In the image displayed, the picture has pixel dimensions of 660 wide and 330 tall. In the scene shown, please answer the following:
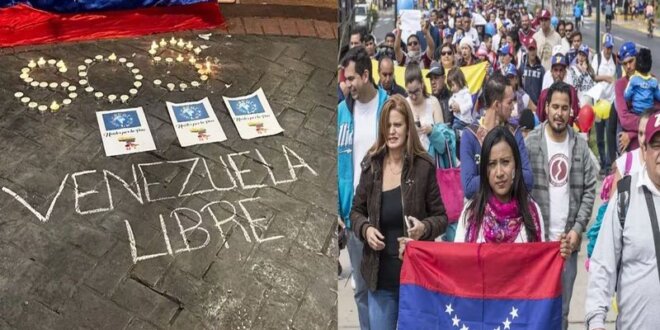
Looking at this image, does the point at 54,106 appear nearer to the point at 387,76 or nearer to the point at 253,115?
the point at 253,115

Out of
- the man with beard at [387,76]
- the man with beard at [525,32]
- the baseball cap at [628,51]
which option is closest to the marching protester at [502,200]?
the man with beard at [387,76]

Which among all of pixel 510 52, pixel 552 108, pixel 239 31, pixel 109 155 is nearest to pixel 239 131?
pixel 109 155

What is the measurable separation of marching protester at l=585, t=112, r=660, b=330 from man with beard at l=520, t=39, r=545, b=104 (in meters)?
3.26

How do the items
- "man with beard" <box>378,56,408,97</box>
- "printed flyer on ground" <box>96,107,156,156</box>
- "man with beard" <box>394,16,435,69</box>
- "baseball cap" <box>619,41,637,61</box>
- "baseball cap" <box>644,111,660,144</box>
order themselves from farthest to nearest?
"man with beard" <box>394,16,435,69</box>, "baseball cap" <box>619,41,637,61</box>, "printed flyer on ground" <box>96,107,156,156</box>, "man with beard" <box>378,56,408,97</box>, "baseball cap" <box>644,111,660,144</box>

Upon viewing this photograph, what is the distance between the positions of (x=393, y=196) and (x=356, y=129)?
10.3 inches

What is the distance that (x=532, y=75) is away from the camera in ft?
16.3

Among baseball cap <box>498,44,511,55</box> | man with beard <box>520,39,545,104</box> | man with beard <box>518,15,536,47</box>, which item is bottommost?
man with beard <box>518,15,536,47</box>

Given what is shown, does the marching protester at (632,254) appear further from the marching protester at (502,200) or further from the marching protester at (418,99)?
the marching protester at (418,99)

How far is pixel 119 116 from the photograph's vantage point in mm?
3402

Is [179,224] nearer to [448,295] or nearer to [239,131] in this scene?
[239,131]

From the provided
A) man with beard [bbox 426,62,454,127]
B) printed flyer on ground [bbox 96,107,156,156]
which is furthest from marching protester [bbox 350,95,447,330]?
man with beard [bbox 426,62,454,127]

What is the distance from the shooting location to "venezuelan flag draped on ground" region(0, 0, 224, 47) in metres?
3.79

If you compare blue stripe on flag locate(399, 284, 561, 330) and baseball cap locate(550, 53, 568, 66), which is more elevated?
blue stripe on flag locate(399, 284, 561, 330)

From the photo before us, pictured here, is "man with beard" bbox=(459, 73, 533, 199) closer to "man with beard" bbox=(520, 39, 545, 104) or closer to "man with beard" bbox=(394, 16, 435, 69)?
"man with beard" bbox=(394, 16, 435, 69)
